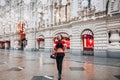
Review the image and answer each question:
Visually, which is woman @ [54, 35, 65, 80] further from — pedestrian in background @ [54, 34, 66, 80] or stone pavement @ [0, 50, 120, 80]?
stone pavement @ [0, 50, 120, 80]

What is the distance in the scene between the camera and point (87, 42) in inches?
1369

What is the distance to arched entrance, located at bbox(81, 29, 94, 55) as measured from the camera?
33812mm

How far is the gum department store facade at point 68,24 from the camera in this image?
2864 cm

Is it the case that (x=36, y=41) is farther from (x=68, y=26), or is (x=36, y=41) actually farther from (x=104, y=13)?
(x=104, y=13)

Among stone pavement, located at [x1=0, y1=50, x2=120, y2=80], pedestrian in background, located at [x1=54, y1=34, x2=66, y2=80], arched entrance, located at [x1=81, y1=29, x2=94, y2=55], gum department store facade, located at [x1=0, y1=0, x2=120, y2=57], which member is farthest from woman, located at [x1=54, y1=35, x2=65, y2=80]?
arched entrance, located at [x1=81, y1=29, x2=94, y2=55]

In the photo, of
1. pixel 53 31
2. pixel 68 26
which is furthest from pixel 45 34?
pixel 68 26

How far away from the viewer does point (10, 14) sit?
2950 inches

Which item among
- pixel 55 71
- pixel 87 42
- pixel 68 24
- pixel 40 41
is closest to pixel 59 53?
pixel 55 71

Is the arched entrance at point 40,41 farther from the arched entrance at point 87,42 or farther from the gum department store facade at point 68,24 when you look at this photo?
the arched entrance at point 87,42

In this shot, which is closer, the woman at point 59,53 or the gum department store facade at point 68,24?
the woman at point 59,53

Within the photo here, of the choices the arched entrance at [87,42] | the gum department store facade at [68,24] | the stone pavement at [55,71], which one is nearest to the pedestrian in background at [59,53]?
the stone pavement at [55,71]

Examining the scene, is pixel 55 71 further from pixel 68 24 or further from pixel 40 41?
pixel 40 41


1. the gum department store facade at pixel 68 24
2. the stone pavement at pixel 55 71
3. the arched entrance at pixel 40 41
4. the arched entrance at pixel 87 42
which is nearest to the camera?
the stone pavement at pixel 55 71

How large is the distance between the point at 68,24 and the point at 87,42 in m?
6.77
